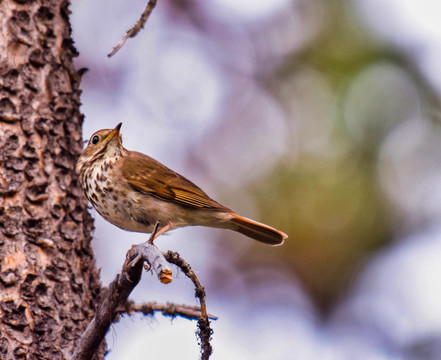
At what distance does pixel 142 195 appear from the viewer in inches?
164

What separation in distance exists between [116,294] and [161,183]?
1.92 meters

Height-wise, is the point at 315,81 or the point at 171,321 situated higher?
the point at 315,81

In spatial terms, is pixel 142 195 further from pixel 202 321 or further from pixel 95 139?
pixel 202 321

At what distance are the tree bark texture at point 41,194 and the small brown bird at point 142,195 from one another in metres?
0.34

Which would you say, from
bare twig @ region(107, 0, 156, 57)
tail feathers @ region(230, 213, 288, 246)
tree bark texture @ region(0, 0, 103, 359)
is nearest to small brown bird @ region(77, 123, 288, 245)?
tail feathers @ region(230, 213, 288, 246)

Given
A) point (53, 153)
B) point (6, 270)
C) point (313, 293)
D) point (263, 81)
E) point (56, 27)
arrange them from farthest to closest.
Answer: point (263, 81)
point (313, 293)
point (56, 27)
point (53, 153)
point (6, 270)

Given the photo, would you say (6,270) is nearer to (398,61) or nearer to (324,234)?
(324,234)

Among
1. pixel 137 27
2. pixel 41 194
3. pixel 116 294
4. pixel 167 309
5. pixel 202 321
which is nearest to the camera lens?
pixel 202 321

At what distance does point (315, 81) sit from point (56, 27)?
95.6 inches

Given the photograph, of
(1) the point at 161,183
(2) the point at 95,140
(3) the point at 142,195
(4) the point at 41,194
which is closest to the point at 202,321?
(4) the point at 41,194

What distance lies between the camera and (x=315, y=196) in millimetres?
5066

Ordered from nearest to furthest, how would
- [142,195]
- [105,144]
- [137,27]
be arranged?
1. [137,27]
2. [142,195]
3. [105,144]

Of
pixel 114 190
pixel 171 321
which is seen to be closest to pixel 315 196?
pixel 114 190

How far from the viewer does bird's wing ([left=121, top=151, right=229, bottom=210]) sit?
4230 millimetres
